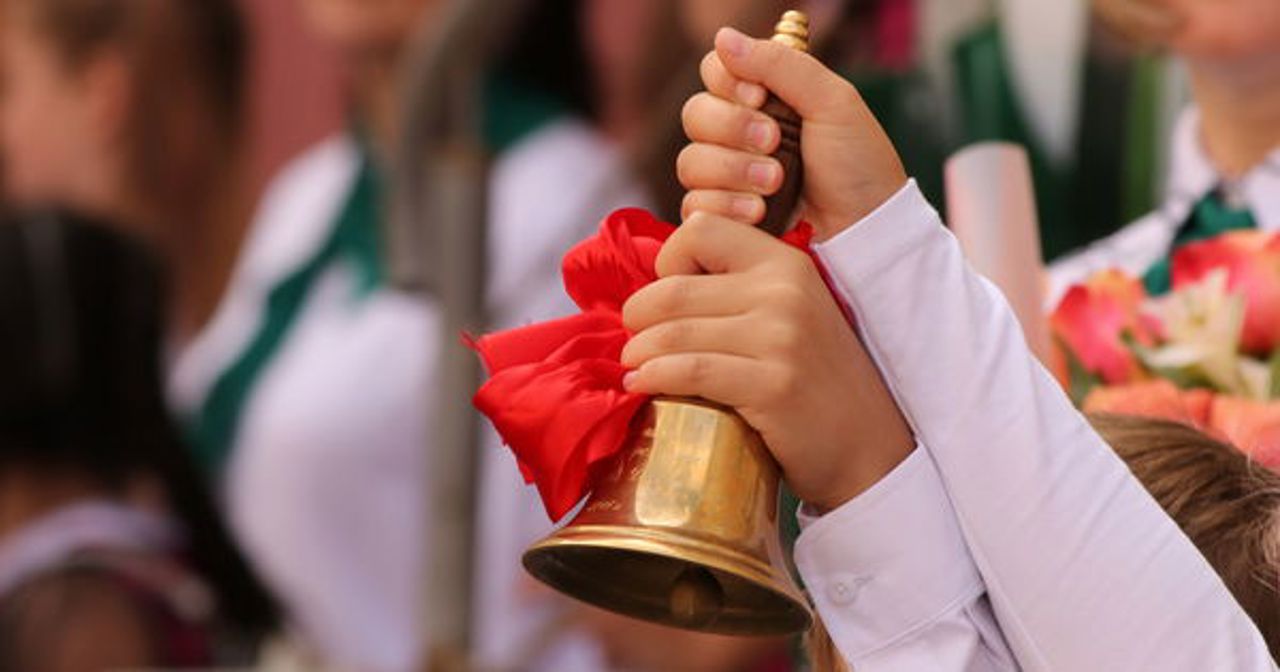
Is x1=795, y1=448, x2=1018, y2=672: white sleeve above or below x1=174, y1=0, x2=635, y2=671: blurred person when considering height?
above

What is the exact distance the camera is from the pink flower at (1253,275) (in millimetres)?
1688

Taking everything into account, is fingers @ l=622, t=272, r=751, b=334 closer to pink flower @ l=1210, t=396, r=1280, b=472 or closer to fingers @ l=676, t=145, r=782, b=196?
fingers @ l=676, t=145, r=782, b=196

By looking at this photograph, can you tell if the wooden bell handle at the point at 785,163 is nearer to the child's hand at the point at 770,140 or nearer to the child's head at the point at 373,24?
the child's hand at the point at 770,140

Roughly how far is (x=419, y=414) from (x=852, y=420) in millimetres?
1858

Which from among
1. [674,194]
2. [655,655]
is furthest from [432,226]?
[655,655]

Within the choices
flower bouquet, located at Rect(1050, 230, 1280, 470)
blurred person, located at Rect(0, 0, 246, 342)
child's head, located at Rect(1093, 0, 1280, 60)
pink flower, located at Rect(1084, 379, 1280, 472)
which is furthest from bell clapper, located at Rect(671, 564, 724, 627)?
blurred person, located at Rect(0, 0, 246, 342)

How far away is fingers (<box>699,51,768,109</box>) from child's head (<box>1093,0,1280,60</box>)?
0.64 meters

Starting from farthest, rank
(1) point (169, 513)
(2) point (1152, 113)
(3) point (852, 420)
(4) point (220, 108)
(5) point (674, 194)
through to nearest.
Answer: (4) point (220, 108) → (1) point (169, 513) → (5) point (674, 194) → (2) point (1152, 113) → (3) point (852, 420)

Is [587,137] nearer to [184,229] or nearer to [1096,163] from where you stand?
[184,229]

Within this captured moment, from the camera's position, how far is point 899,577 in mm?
1234

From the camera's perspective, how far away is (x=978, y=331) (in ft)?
4.03

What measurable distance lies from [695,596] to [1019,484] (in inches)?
5.7

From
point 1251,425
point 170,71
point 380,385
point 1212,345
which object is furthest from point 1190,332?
point 170,71

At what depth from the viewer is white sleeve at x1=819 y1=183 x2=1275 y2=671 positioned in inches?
47.9
